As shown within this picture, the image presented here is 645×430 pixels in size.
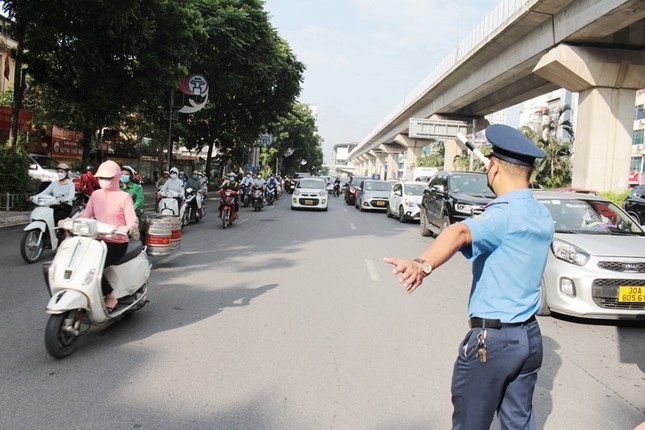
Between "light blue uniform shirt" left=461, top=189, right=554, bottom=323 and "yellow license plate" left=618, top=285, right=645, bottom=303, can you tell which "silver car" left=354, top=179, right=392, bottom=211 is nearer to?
"yellow license plate" left=618, top=285, right=645, bottom=303

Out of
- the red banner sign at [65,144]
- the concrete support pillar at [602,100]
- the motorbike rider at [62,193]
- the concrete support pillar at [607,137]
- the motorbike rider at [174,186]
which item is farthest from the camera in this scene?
the red banner sign at [65,144]

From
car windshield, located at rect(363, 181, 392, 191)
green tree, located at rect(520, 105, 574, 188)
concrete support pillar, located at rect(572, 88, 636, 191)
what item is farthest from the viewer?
green tree, located at rect(520, 105, 574, 188)

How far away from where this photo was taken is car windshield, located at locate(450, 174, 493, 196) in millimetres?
13078

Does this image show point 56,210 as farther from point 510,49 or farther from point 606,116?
point 510,49

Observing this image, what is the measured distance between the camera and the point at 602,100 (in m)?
18.2

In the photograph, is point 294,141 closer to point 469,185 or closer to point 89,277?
point 469,185

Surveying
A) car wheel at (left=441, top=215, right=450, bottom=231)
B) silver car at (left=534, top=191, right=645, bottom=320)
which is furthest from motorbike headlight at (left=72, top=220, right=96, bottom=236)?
car wheel at (left=441, top=215, right=450, bottom=231)

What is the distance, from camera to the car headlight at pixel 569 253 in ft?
19.4

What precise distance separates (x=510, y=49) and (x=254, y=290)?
18.6 metres

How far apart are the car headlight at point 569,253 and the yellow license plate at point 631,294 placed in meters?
0.47

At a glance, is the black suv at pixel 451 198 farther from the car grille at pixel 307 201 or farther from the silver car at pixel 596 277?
the car grille at pixel 307 201

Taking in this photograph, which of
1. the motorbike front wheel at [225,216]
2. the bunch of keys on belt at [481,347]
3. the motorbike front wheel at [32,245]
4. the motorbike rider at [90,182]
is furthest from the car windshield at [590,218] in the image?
the motorbike front wheel at [225,216]

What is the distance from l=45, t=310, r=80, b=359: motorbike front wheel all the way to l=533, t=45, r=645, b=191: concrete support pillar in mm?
17489

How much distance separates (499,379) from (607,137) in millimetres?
18836
